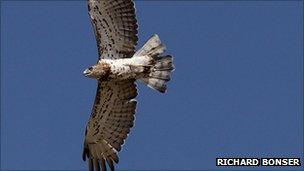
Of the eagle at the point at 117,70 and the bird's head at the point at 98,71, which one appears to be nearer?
the bird's head at the point at 98,71

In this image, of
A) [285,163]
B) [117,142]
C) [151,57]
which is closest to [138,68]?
[151,57]

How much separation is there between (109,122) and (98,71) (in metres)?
1.62

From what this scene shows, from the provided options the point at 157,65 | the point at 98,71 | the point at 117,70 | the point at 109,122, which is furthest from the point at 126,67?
the point at 109,122

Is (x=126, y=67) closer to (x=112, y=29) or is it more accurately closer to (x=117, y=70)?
(x=117, y=70)

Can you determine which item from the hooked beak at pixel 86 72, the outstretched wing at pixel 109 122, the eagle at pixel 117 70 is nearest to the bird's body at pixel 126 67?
the eagle at pixel 117 70

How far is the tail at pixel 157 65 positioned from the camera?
52.1 feet

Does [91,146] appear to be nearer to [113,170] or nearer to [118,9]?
[113,170]

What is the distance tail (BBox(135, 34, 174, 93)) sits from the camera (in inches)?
626

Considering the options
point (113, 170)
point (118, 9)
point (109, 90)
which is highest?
point (118, 9)

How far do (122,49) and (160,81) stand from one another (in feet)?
2.67

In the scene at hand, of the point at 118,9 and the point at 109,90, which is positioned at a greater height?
the point at 118,9

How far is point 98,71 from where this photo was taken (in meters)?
15.3

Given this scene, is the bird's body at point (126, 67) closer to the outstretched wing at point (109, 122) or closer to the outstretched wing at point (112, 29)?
the outstretched wing at point (112, 29)

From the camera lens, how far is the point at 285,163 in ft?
52.7
